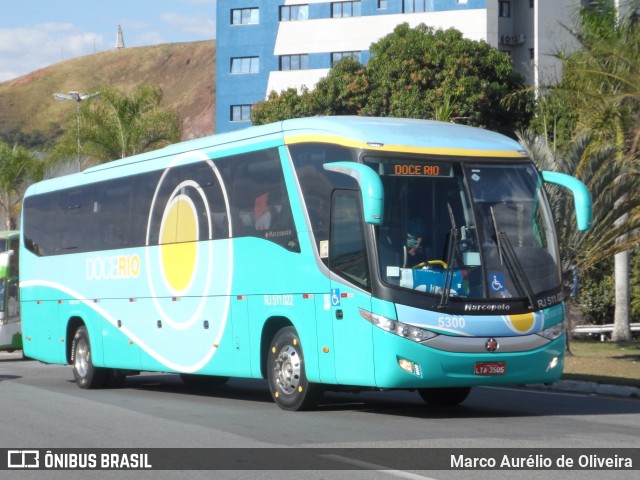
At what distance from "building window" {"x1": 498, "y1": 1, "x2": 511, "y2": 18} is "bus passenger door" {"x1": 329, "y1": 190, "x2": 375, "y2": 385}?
54.3 meters

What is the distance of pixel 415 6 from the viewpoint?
218 feet

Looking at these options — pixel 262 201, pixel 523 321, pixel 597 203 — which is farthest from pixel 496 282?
pixel 597 203

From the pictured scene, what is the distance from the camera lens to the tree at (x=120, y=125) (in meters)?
48.2

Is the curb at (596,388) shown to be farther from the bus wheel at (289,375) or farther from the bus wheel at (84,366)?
the bus wheel at (84,366)

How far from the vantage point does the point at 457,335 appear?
13.0 m

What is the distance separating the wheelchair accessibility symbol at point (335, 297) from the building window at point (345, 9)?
183 feet

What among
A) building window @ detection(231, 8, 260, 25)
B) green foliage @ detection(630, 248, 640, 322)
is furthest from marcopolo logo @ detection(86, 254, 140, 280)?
building window @ detection(231, 8, 260, 25)

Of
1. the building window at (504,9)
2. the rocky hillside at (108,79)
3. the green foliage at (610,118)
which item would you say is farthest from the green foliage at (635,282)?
the rocky hillside at (108,79)

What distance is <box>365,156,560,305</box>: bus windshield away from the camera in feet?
42.9

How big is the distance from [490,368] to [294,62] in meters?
57.8

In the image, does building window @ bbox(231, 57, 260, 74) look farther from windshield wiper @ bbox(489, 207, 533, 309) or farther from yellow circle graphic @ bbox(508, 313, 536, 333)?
yellow circle graphic @ bbox(508, 313, 536, 333)
